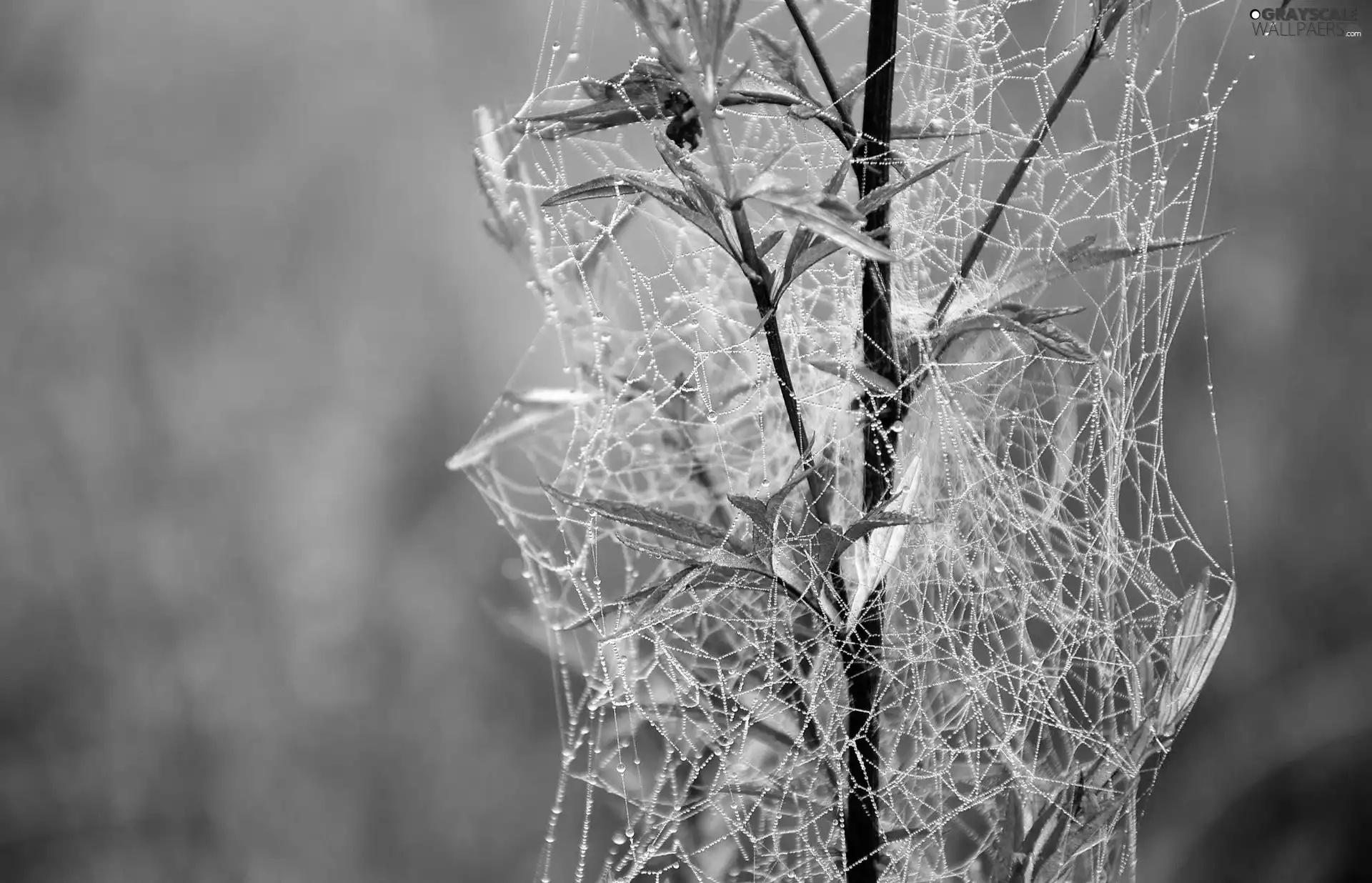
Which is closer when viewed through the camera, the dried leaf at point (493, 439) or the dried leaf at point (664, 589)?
the dried leaf at point (664, 589)


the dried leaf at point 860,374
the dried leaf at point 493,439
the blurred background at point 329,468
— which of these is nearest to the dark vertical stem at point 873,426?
the dried leaf at point 860,374

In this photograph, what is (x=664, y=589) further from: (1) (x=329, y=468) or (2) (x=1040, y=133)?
(1) (x=329, y=468)

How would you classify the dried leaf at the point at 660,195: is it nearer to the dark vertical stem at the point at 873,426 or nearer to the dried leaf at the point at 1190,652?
the dark vertical stem at the point at 873,426

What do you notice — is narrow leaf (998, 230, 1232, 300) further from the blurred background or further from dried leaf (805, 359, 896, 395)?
the blurred background

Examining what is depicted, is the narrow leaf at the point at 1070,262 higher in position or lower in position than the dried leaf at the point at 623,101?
lower

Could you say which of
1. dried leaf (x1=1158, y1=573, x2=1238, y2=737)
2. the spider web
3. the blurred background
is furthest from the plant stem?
the blurred background

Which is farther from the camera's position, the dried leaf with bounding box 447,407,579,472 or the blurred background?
the blurred background

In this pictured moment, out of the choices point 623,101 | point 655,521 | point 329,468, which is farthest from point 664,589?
point 329,468

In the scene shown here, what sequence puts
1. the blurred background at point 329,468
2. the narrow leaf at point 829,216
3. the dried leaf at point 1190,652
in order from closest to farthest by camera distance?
the narrow leaf at point 829,216 → the dried leaf at point 1190,652 → the blurred background at point 329,468

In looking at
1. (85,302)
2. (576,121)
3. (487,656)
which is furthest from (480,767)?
(576,121)
